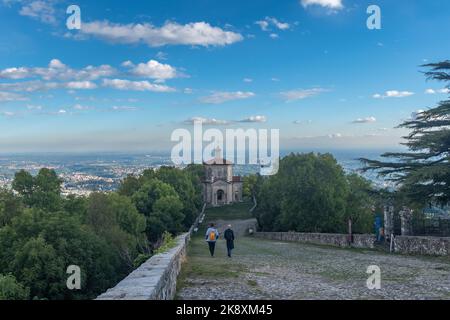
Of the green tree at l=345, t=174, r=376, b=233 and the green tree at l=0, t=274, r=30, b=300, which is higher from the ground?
the green tree at l=345, t=174, r=376, b=233

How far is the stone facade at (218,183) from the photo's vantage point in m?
86.5

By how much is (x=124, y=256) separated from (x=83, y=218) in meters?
6.88

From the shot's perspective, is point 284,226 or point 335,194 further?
point 284,226

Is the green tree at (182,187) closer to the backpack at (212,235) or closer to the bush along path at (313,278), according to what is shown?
the backpack at (212,235)

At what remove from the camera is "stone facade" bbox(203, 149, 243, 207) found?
86.5m

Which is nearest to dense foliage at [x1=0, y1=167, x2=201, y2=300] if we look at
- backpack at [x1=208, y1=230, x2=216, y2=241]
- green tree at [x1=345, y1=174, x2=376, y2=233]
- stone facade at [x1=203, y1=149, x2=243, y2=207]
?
backpack at [x1=208, y1=230, x2=216, y2=241]

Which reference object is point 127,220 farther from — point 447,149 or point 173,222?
point 447,149

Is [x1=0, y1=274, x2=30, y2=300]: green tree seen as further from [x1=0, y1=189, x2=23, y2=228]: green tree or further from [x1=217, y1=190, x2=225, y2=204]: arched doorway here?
[x1=217, y1=190, x2=225, y2=204]: arched doorway

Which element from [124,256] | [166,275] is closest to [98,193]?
[124,256]

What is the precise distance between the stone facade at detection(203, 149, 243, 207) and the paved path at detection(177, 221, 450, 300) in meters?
70.8

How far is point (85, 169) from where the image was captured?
62.9 metres

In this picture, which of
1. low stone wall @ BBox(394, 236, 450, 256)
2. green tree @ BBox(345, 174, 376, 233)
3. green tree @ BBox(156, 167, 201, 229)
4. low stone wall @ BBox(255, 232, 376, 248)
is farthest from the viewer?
green tree @ BBox(156, 167, 201, 229)

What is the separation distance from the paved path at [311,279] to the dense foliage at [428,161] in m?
3.34

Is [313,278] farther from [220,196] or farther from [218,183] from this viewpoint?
[220,196]
